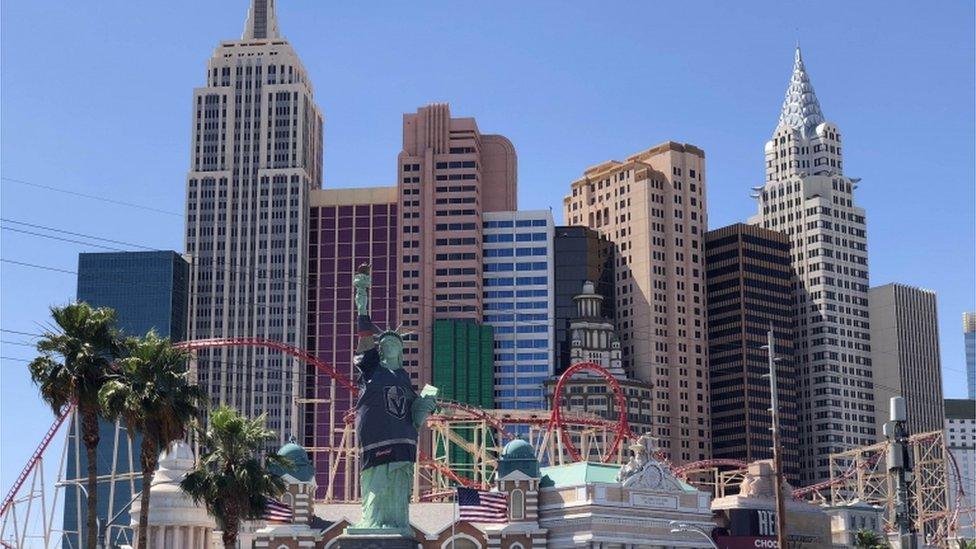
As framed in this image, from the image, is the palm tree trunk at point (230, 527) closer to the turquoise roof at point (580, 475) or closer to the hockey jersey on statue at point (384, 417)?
the hockey jersey on statue at point (384, 417)

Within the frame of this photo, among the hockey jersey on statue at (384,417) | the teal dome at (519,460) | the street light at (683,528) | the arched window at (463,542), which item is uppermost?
the hockey jersey on statue at (384,417)

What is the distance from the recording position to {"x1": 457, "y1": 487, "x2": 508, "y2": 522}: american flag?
11325 cm

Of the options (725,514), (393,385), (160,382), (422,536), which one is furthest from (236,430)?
(725,514)

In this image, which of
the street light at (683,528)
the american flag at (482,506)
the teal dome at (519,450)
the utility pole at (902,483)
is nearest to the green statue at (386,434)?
the american flag at (482,506)

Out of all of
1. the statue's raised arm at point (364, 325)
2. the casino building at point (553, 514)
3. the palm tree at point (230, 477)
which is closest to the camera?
the palm tree at point (230, 477)

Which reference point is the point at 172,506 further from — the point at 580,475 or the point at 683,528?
the point at 683,528

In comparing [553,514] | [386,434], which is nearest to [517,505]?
[553,514]

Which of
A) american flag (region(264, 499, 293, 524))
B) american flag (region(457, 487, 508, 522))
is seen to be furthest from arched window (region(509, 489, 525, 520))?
american flag (region(264, 499, 293, 524))

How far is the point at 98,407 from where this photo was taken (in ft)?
231

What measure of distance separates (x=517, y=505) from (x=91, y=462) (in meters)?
50.0

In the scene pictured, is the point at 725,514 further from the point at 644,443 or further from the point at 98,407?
the point at 98,407

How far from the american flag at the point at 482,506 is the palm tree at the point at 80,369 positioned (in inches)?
1857

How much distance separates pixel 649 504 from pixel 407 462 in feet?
63.7

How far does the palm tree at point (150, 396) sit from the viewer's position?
69438mm
